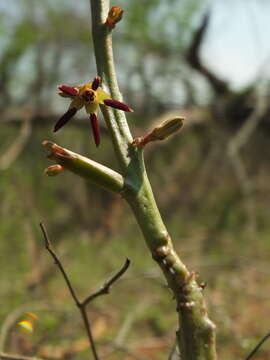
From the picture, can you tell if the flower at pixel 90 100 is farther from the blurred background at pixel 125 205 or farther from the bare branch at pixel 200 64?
the bare branch at pixel 200 64

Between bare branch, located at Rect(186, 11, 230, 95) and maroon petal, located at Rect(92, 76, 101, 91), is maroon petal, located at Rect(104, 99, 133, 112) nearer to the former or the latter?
maroon petal, located at Rect(92, 76, 101, 91)

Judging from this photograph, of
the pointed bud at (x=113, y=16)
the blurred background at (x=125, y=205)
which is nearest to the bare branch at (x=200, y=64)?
the blurred background at (x=125, y=205)

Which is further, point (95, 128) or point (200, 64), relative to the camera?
point (200, 64)

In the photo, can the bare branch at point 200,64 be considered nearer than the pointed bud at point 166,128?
No

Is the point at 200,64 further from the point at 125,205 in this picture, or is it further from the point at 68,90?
the point at 68,90

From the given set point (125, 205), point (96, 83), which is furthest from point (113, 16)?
point (125, 205)
